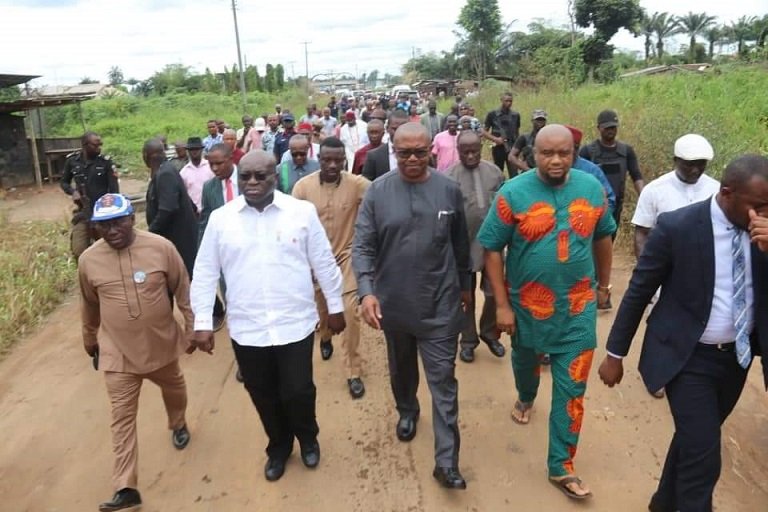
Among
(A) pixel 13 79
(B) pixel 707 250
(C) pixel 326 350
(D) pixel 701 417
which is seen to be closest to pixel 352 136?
(C) pixel 326 350

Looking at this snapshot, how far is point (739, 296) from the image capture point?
2518mm

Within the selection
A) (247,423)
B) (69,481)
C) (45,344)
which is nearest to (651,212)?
(247,423)

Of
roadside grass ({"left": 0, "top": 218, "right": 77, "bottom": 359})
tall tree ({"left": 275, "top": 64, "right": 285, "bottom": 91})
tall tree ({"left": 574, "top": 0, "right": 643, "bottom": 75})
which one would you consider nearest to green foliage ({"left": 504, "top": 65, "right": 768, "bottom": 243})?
roadside grass ({"left": 0, "top": 218, "right": 77, "bottom": 359})

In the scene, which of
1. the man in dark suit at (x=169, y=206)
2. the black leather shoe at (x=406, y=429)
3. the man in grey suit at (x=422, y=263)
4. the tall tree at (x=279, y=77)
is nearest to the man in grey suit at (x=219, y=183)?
the man in dark suit at (x=169, y=206)

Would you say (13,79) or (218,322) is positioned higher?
(13,79)

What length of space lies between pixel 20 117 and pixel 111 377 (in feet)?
51.1

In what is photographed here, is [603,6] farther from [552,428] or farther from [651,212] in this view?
[552,428]

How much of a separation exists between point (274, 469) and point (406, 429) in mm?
839

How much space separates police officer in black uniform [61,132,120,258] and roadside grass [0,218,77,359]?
2.99ft

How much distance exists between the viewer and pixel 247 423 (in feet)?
14.1

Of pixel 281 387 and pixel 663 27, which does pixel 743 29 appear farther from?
pixel 281 387

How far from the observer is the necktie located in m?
2.50

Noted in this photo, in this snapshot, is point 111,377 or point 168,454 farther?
point 168,454

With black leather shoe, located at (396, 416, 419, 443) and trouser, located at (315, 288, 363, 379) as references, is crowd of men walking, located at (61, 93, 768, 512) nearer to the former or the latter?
black leather shoe, located at (396, 416, 419, 443)
